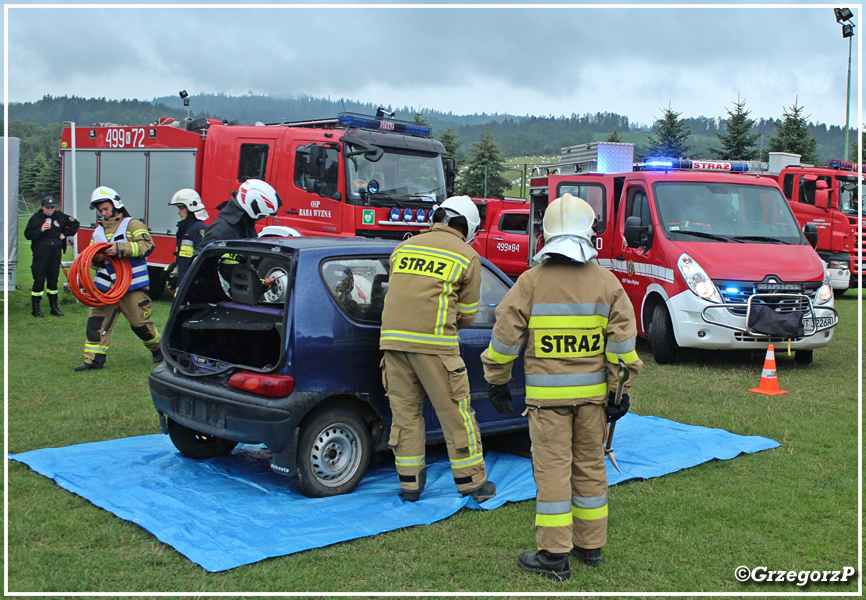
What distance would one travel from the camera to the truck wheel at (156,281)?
1451 cm

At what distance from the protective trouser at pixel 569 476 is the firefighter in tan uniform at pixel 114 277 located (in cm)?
588

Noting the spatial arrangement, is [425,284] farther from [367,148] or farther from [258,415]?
[367,148]

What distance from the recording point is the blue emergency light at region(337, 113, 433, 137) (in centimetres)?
1180

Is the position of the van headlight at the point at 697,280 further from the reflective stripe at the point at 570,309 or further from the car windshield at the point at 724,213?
the reflective stripe at the point at 570,309

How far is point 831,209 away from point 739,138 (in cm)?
1986

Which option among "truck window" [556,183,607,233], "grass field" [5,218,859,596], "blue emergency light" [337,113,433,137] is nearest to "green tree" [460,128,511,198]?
"blue emergency light" [337,113,433,137]

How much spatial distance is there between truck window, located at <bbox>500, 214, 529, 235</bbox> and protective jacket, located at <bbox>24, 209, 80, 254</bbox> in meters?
8.33

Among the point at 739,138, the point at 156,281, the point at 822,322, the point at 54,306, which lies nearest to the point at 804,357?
the point at 822,322

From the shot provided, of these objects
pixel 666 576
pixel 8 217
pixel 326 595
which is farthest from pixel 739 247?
pixel 8 217

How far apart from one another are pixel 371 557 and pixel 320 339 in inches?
52.0

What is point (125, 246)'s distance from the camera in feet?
27.4

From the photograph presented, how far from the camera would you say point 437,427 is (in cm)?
527

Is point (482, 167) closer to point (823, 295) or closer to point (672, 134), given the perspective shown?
point (672, 134)

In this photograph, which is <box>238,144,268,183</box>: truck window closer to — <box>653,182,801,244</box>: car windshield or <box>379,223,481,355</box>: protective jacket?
<box>653,182,801,244</box>: car windshield
